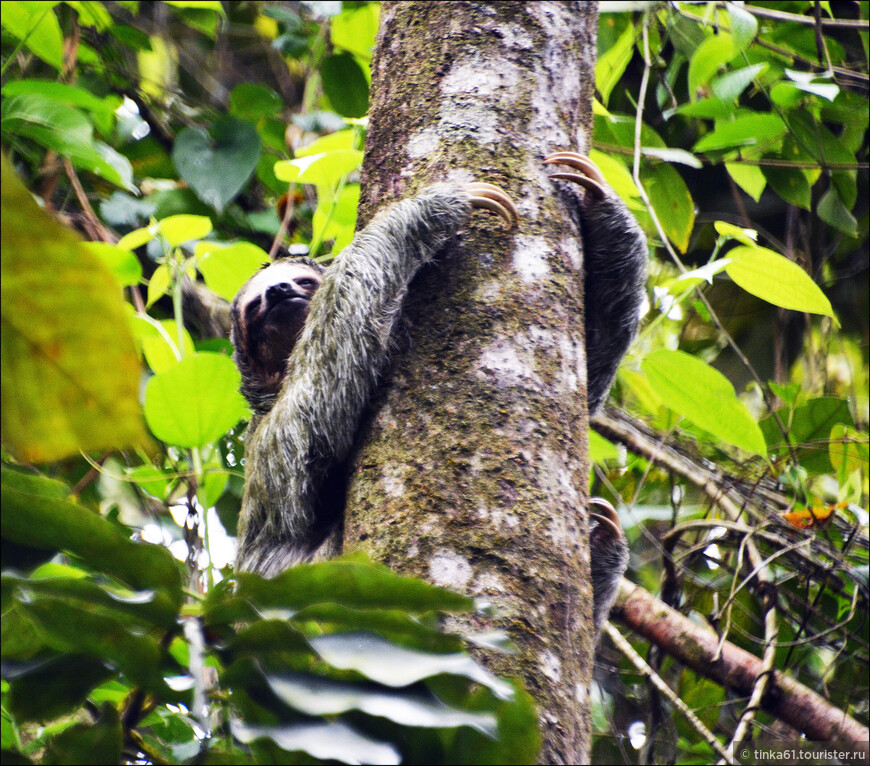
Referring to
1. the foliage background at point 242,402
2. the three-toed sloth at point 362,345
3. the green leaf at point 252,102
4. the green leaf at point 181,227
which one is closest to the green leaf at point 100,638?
the foliage background at point 242,402

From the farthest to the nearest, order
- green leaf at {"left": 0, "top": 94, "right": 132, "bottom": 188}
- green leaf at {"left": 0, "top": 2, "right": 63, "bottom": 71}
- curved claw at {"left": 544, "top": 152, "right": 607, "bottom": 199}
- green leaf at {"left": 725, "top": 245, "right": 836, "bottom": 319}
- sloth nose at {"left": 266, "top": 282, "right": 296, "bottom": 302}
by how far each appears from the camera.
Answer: sloth nose at {"left": 266, "top": 282, "right": 296, "bottom": 302} < green leaf at {"left": 0, "top": 2, "right": 63, "bottom": 71} < green leaf at {"left": 0, "top": 94, "right": 132, "bottom": 188} < green leaf at {"left": 725, "top": 245, "right": 836, "bottom": 319} < curved claw at {"left": 544, "top": 152, "right": 607, "bottom": 199}

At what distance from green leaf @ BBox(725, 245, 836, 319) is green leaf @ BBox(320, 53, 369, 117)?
2.97 metres

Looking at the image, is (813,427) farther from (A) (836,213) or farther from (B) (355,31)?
(B) (355,31)

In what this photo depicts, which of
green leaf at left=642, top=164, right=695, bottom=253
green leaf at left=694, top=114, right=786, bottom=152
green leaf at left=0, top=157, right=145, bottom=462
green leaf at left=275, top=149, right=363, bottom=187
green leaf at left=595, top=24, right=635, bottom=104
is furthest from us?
green leaf at left=642, top=164, right=695, bottom=253

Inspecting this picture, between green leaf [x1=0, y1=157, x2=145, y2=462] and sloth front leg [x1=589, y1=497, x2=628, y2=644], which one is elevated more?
green leaf [x1=0, y1=157, x2=145, y2=462]

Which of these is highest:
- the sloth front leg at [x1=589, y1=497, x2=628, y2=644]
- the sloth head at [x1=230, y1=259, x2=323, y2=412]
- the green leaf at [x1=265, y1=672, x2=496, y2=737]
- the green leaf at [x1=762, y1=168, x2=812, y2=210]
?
the green leaf at [x1=762, y1=168, x2=812, y2=210]

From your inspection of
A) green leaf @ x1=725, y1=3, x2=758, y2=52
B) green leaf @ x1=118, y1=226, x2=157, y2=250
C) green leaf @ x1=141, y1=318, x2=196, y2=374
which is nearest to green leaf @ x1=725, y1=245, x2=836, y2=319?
green leaf @ x1=725, y1=3, x2=758, y2=52

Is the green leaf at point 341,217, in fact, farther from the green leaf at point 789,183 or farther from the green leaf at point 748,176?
the green leaf at point 789,183

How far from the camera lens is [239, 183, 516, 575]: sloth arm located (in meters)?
2.16

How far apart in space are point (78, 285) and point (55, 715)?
2.33 feet

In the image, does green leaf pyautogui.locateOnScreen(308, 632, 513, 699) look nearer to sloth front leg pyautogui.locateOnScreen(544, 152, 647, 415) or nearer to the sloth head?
sloth front leg pyautogui.locateOnScreen(544, 152, 647, 415)

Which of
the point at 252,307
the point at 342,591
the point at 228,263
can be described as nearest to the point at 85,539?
the point at 342,591

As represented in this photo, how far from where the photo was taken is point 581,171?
91.6 inches

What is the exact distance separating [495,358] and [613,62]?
326 centimetres
